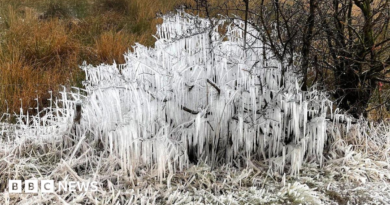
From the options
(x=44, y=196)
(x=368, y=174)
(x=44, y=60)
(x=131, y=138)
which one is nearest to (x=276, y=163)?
(x=368, y=174)

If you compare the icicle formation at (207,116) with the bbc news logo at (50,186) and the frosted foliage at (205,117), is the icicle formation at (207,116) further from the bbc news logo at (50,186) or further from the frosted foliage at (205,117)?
the bbc news logo at (50,186)

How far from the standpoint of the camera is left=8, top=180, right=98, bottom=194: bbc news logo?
63.3 inches

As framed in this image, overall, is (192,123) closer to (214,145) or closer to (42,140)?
(214,145)

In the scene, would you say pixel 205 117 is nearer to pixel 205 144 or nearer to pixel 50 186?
pixel 205 144

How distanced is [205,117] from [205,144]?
14cm

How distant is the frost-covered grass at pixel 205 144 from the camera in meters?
1.65

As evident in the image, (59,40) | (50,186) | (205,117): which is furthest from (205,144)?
(59,40)

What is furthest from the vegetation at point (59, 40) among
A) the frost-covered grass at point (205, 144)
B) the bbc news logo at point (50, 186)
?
the bbc news logo at point (50, 186)

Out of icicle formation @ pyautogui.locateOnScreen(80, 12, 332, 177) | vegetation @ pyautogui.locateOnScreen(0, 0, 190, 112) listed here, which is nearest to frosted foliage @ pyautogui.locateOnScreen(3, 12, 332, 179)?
icicle formation @ pyautogui.locateOnScreen(80, 12, 332, 177)

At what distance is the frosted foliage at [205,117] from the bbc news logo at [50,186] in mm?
183

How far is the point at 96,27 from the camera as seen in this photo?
14.0ft

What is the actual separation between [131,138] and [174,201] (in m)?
0.34

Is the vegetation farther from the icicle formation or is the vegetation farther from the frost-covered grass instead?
the icicle formation

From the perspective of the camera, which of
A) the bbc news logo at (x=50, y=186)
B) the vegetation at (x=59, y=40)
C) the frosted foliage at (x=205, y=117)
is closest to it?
the bbc news logo at (x=50, y=186)
